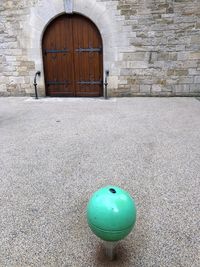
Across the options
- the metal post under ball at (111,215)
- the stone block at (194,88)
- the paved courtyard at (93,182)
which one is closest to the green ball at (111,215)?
the metal post under ball at (111,215)

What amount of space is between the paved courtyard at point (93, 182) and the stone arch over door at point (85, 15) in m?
2.16

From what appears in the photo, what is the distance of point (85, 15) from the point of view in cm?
647

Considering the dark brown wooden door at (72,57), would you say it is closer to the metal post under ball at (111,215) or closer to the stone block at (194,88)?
the stone block at (194,88)

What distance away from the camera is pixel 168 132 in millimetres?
4156

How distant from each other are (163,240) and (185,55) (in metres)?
5.70

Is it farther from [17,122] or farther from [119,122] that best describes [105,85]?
[17,122]

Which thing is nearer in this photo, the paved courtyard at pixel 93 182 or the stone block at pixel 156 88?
the paved courtyard at pixel 93 182

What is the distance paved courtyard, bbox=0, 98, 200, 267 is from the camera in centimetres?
170

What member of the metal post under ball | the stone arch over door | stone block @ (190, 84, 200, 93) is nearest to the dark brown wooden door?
the stone arch over door

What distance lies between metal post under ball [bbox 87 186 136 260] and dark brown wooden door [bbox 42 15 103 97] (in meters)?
5.90

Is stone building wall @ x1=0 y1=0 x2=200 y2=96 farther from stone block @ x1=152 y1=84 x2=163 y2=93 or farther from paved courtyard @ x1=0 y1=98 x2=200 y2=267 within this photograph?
paved courtyard @ x1=0 y1=98 x2=200 y2=267

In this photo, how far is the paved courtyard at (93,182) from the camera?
170cm

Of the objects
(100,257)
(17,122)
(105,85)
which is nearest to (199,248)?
(100,257)

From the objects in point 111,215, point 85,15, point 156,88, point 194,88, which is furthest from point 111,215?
point 85,15
